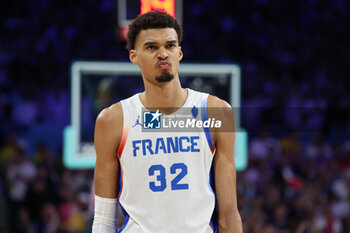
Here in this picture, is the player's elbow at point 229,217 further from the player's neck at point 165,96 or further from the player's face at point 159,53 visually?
the player's face at point 159,53

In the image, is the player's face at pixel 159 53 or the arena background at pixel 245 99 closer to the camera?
the player's face at pixel 159 53

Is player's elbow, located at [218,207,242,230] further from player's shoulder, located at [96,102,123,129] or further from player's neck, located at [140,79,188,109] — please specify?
player's shoulder, located at [96,102,123,129]

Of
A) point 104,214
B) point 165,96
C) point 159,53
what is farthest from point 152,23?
point 104,214

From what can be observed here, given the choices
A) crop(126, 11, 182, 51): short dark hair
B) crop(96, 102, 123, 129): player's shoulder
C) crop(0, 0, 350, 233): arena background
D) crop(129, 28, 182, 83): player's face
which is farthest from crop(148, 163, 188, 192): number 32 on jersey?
crop(0, 0, 350, 233): arena background

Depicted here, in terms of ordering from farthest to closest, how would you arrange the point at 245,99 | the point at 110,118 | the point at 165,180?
the point at 245,99 < the point at 110,118 < the point at 165,180

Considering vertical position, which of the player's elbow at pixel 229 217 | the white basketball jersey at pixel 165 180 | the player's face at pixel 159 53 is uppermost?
the player's face at pixel 159 53

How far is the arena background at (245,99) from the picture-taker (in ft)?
26.0

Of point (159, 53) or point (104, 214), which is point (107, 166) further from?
point (159, 53)

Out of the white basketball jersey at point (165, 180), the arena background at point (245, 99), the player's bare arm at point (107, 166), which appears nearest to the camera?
the white basketball jersey at point (165, 180)

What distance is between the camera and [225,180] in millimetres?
2695

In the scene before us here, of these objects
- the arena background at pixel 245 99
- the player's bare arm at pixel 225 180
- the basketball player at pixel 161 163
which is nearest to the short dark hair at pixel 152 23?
the basketball player at pixel 161 163

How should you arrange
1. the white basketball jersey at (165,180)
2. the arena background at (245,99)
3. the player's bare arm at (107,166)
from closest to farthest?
1. the white basketball jersey at (165,180)
2. the player's bare arm at (107,166)
3. the arena background at (245,99)

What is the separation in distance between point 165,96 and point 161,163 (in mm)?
371

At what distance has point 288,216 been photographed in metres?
7.84
